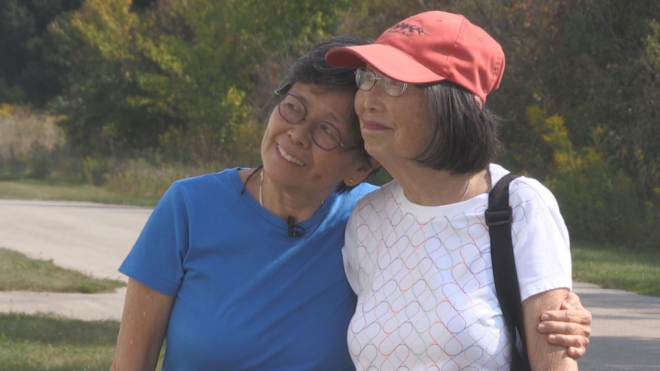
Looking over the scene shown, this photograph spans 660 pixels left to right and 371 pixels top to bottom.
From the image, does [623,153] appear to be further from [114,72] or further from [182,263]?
[114,72]

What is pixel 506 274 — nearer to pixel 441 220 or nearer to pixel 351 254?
pixel 441 220

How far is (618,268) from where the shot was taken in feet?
37.0

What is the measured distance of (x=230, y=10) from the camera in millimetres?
24734

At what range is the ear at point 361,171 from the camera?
2723mm

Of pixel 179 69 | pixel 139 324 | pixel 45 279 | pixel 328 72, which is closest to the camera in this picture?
pixel 139 324

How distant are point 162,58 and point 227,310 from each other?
23564mm

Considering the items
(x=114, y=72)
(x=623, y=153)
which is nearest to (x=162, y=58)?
(x=114, y=72)

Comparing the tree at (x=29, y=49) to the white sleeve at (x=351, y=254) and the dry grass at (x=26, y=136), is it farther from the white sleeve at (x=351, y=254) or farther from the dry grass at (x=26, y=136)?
the white sleeve at (x=351, y=254)

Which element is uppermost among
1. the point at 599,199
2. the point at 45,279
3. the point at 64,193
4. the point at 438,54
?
the point at 438,54

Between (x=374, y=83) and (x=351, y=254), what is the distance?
0.54m

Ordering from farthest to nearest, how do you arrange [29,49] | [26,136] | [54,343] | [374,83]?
1. [29,49]
2. [26,136]
3. [54,343]
4. [374,83]

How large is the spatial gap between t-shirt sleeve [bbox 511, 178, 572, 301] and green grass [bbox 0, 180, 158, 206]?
61.2 ft

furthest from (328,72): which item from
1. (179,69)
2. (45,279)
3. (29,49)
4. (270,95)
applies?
(29,49)

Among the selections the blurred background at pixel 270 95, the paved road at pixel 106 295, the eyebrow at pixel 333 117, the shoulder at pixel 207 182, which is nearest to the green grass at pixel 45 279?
the paved road at pixel 106 295
